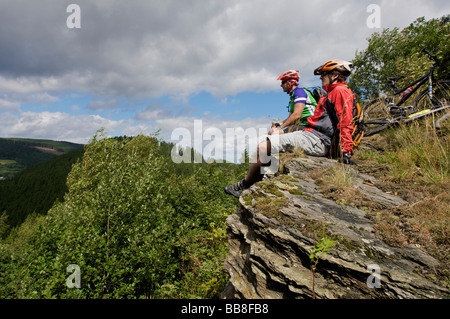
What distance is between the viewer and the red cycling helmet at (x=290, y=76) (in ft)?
18.4

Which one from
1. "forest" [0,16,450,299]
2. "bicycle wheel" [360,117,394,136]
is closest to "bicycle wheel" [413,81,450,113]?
"bicycle wheel" [360,117,394,136]

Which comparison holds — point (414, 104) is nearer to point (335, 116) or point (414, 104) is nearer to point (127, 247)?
point (335, 116)

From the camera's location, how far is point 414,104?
6.69 meters

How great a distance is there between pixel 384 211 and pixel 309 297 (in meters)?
1.52

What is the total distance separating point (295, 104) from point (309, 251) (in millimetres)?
3980

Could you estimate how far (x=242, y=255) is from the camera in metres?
3.31

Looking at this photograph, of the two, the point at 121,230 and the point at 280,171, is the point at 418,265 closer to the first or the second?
the point at 280,171

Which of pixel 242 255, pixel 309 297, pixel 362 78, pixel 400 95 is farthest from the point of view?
pixel 362 78

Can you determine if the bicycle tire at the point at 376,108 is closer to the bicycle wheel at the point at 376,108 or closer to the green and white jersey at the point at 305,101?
the bicycle wheel at the point at 376,108

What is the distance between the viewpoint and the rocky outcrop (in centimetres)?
187

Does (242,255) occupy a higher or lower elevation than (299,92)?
lower

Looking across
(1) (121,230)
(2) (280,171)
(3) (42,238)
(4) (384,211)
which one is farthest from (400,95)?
(3) (42,238)

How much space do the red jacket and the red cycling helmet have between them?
86cm

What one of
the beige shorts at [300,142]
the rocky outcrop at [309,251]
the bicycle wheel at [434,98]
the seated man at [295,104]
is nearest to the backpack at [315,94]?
the seated man at [295,104]
